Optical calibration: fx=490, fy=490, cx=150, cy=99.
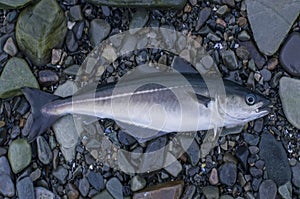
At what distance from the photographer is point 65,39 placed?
4047mm

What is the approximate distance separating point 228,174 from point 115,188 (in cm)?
91

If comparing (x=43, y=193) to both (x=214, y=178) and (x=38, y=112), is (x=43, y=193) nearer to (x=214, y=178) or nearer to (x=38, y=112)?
(x=38, y=112)

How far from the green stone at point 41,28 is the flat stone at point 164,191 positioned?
1.36 m

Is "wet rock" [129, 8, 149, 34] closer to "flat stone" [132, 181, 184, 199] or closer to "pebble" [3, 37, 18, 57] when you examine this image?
"pebble" [3, 37, 18, 57]

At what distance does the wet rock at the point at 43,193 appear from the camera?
13.0 ft

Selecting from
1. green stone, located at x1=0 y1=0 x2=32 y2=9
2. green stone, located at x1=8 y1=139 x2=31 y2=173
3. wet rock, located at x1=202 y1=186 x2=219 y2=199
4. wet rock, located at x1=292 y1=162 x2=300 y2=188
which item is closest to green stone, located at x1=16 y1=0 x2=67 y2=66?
green stone, located at x1=0 y1=0 x2=32 y2=9

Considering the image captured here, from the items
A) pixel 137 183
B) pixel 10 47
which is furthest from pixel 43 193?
pixel 10 47

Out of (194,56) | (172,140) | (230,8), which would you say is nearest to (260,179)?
(172,140)

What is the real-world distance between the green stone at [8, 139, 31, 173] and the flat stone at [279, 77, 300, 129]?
209 cm

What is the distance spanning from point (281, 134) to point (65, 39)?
192 cm

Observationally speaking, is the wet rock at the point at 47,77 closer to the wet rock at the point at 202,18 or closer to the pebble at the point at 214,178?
the wet rock at the point at 202,18

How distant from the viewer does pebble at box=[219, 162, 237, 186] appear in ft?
12.8

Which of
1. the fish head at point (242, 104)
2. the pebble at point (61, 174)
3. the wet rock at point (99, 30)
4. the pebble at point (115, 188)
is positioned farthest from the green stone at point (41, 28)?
the fish head at point (242, 104)

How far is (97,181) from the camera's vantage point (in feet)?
13.0
